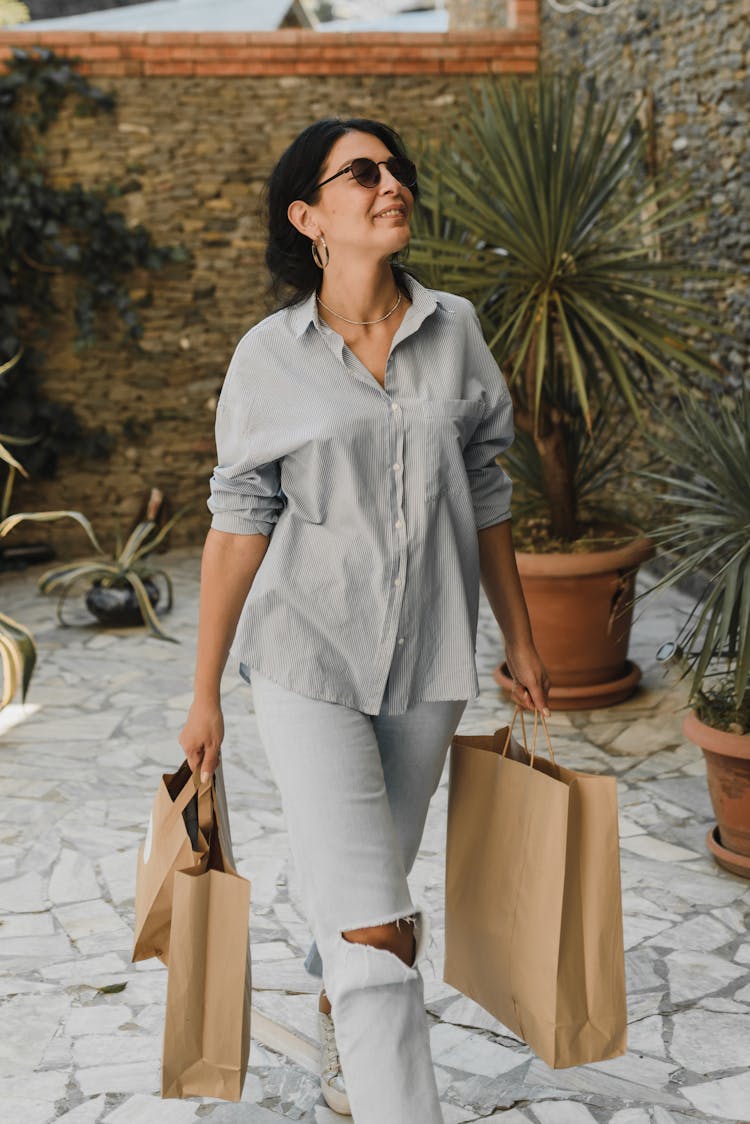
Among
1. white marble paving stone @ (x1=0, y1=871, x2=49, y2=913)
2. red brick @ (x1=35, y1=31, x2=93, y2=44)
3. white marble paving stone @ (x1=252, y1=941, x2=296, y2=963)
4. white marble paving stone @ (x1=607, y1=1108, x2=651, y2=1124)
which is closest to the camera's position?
white marble paving stone @ (x1=607, y1=1108, x2=651, y2=1124)

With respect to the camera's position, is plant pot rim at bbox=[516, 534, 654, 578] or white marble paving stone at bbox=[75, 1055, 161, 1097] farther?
plant pot rim at bbox=[516, 534, 654, 578]

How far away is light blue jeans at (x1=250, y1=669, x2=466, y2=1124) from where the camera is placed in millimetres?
1713

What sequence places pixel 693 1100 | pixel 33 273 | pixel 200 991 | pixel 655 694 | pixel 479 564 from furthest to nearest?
pixel 33 273, pixel 655 694, pixel 693 1100, pixel 479 564, pixel 200 991

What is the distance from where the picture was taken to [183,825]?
1.89 m

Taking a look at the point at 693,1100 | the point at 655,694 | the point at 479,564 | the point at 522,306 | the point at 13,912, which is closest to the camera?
the point at 479,564

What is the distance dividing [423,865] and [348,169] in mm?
2050

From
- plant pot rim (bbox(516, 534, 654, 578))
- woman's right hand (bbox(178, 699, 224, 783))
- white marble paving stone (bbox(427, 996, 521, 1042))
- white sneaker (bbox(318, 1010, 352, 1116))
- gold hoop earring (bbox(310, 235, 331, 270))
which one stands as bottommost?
white marble paving stone (bbox(427, 996, 521, 1042))

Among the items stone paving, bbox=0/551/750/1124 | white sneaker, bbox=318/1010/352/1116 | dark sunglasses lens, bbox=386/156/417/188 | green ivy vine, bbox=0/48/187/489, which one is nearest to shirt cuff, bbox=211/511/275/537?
dark sunglasses lens, bbox=386/156/417/188

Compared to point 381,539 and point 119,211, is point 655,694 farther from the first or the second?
point 119,211

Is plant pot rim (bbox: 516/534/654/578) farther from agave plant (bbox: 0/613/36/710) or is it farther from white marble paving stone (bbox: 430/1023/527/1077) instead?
white marble paving stone (bbox: 430/1023/527/1077)

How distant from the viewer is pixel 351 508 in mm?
1872

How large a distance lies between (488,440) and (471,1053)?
50.2 inches

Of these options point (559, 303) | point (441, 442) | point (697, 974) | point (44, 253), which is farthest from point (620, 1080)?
point (44, 253)

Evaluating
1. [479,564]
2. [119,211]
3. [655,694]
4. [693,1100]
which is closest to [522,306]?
[655,694]
